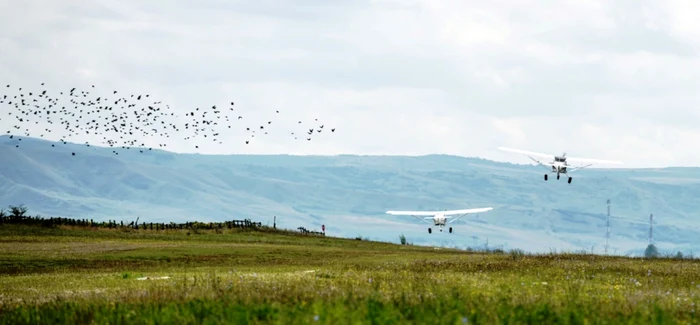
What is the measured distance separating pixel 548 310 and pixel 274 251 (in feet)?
236

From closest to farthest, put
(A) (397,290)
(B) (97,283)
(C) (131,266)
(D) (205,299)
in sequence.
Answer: (D) (205,299)
(A) (397,290)
(B) (97,283)
(C) (131,266)

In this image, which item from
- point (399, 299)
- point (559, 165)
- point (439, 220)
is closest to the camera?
point (399, 299)

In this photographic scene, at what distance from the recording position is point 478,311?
79.2 feet

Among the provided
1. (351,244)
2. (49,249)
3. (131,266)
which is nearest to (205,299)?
(131,266)

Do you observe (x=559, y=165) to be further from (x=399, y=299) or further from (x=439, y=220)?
(x=399, y=299)

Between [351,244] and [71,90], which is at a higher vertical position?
[71,90]

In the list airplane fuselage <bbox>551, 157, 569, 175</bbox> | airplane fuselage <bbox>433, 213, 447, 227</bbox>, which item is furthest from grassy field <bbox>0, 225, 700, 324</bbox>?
airplane fuselage <bbox>433, 213, 447, 227</bbox>

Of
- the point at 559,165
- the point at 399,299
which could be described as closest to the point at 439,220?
the point at 559,165

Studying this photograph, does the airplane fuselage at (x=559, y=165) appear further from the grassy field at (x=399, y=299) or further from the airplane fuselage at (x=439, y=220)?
the grassy field at (x=399, y=299)

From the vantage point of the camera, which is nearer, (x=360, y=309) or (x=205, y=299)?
(x=360, y=309)

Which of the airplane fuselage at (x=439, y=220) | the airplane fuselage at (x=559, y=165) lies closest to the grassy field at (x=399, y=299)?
the airplane fuselage at (x=559, y=165)

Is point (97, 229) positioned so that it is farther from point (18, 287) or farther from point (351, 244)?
point (18, 287)


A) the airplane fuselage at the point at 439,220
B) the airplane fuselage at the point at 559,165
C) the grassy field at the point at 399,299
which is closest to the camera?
the grassy field at the point at 399,299

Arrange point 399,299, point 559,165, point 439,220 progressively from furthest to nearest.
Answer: point 439,220 → point 559,165 → point 399,299
